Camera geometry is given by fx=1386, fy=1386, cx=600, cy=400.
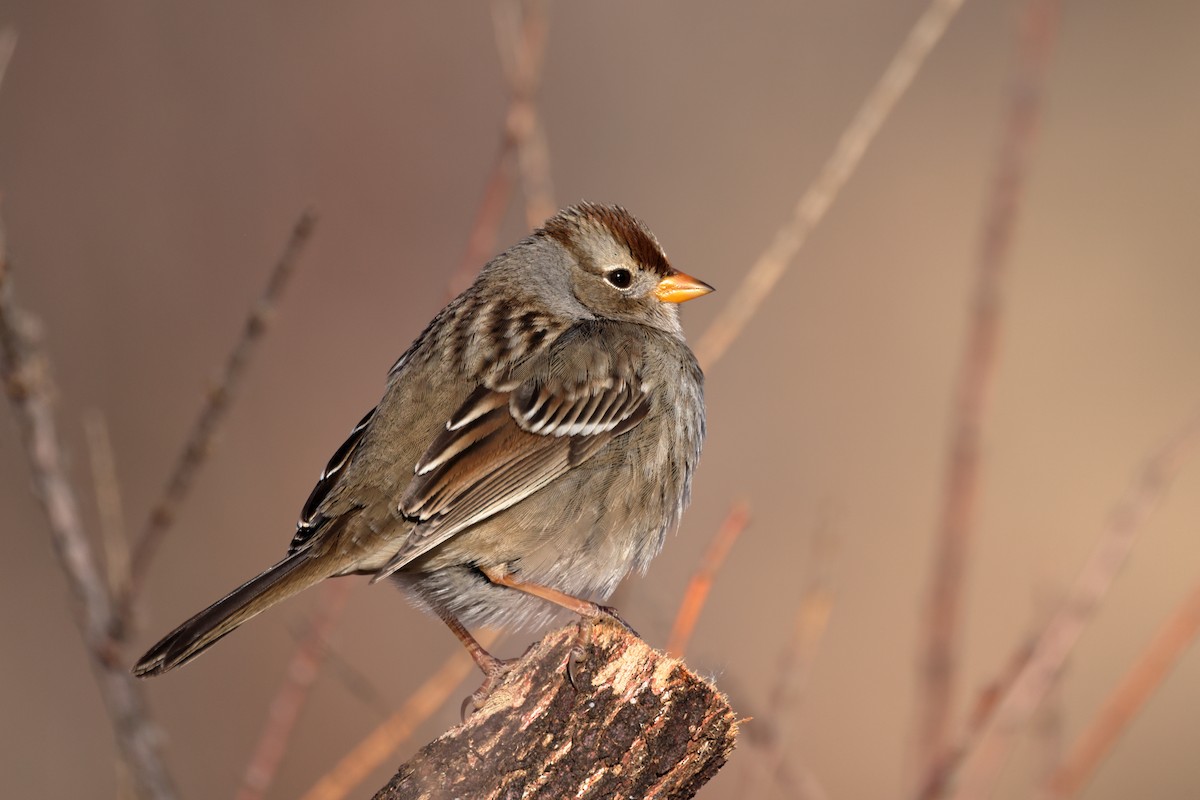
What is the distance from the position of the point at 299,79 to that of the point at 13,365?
6.01m

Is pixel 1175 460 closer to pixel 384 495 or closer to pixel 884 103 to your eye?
pixel 884 103

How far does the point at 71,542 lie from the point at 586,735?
50.9 inches

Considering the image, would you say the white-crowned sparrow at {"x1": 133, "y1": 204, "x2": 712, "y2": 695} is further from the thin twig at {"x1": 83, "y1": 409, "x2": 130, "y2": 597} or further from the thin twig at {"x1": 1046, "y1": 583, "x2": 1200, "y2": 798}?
the thin twig at {"x1": 1046, "y1": 583, "x2": 1200, "y2": 798}

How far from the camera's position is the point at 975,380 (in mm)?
3033

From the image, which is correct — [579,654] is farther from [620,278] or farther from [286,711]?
[620,278]

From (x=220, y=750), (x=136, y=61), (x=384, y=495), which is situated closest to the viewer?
(x=384, y=495)

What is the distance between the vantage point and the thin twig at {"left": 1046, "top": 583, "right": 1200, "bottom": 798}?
2797 millimetres

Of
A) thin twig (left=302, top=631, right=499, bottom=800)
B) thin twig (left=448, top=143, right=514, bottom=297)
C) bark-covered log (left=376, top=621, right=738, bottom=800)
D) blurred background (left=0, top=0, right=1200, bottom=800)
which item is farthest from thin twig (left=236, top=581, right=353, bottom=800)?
blurred background (left=0, top=0, right=1200, bottom=800)

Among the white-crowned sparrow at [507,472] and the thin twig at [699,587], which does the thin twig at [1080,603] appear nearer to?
the thin twig at [699,587]

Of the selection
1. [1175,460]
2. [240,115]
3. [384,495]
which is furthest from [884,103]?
[240,115]

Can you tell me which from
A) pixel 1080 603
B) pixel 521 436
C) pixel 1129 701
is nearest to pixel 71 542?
pixel 521 436

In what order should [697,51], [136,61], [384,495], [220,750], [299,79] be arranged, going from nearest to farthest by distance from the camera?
[384,495] < [220,750] < [136,61] < [299,79] < [697,51]

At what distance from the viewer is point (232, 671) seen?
22.3ft

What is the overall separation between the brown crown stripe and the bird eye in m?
0.05
